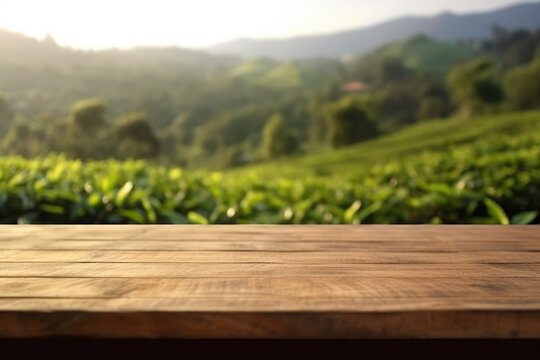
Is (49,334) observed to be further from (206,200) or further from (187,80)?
(187,80)

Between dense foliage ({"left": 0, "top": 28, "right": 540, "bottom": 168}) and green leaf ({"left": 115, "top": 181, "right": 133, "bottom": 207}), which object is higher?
green leaf ({"left": 115, "top": 181, "right": 133, "bottom": 207})

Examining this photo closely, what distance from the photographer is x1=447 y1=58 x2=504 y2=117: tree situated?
41719 mm

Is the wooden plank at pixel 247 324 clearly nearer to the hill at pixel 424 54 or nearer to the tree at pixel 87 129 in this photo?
the tree at pixel 87 129

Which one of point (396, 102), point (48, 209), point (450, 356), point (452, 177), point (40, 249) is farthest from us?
point (396, 102)

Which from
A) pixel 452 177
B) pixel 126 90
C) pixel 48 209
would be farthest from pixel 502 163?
pixel 126 90

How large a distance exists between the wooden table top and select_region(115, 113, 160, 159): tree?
37038 millimetres

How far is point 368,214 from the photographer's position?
3199 millimetres

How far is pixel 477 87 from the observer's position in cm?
4156

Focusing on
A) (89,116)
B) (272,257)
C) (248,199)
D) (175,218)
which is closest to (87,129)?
(89,116)

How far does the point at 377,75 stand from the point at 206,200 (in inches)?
3084

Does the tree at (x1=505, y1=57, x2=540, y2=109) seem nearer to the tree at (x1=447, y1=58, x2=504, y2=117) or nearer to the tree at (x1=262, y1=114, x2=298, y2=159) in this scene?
the tree at (x1=447, y1=58, x2=504, y2=117)

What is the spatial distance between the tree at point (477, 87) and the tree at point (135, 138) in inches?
928

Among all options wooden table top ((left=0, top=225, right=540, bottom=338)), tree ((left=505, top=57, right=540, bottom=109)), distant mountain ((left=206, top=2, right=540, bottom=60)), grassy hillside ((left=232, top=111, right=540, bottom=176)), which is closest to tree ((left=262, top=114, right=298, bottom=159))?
tree ((left=505, top=57, right=540, bottom=109))

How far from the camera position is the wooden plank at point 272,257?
1.31 meters
